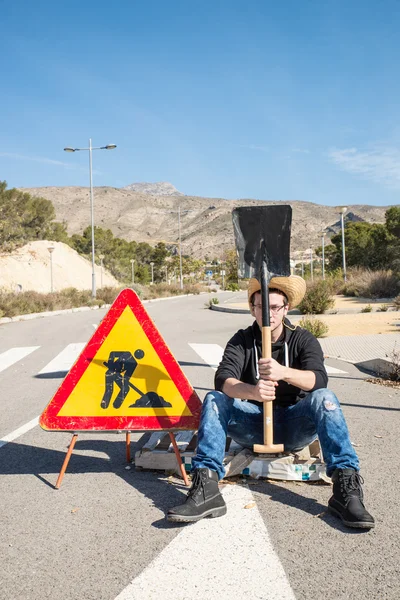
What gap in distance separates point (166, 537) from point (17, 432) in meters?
2.98

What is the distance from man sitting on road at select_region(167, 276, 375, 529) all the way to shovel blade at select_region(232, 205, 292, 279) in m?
0.12

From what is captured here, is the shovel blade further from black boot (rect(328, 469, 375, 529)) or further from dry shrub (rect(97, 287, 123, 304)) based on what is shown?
dry shrub (rect(97, 287, 123, 304))

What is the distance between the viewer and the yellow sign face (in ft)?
14.2

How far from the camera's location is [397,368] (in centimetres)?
863

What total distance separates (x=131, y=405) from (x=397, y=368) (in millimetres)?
5337

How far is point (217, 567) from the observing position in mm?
2951

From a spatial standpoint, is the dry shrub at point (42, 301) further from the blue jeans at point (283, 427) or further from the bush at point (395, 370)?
the blue jeans at point (283, 427)

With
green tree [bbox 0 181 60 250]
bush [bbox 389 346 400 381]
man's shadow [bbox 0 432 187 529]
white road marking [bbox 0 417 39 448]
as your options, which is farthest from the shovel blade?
green tree [bbox 0 181 60 250]

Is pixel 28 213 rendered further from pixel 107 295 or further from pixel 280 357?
pixel 280 357

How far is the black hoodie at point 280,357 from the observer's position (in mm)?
4184

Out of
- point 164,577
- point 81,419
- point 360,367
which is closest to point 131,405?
point 81,419

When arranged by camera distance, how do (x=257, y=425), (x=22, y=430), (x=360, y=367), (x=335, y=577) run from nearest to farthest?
(x=335, y=577) < (x=257, y=425) < (x=22, y=430) < (x=360, y=367)

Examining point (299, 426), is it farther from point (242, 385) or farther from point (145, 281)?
point (145, 281)

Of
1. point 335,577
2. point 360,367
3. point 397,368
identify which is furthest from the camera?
point 360,367
